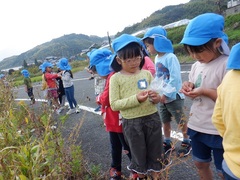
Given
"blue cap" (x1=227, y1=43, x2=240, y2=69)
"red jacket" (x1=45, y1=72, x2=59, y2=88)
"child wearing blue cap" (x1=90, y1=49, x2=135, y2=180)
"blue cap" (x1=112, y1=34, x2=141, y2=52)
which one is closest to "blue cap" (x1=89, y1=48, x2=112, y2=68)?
"child wearing blue cap" (x1=90, y1=49, x2=135, y2=180)

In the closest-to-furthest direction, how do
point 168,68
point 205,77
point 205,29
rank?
point 205,29 → point 205,77 → point 168,68

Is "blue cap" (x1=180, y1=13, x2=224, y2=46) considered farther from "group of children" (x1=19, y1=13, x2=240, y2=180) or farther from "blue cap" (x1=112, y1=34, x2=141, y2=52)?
"blue cap" (x1=112, y1=34, x2=141, y2=52)

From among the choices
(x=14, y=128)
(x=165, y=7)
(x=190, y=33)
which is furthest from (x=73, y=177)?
(x=165, y=7)

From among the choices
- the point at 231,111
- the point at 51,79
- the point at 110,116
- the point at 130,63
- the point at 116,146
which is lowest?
the point at 116,146

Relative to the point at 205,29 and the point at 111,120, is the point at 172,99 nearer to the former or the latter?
the point at 111,120

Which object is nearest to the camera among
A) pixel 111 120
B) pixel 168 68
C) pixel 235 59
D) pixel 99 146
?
pixel 235 59

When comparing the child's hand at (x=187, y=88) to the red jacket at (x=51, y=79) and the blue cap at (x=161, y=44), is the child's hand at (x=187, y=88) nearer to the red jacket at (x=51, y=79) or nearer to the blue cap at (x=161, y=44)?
the blue cap at (x=161, y=44)

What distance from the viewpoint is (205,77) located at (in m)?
1.67

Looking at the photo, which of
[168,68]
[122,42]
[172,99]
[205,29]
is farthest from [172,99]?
[205,29]

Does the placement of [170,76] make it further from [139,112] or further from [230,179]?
[230,179]

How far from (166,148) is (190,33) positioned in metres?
1.78

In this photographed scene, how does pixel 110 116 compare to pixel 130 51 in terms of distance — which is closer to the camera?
pixel 130 51

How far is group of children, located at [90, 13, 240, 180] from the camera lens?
1169 mm

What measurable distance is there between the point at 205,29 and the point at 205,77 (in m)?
0.35
